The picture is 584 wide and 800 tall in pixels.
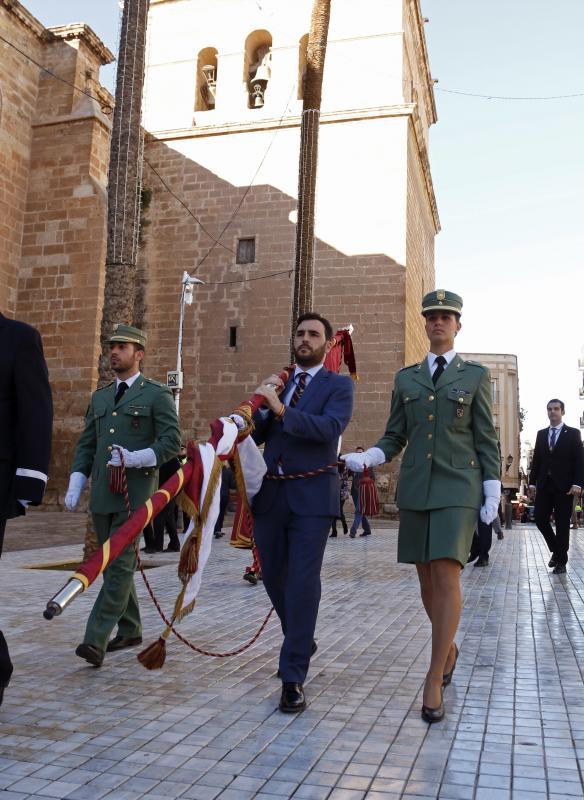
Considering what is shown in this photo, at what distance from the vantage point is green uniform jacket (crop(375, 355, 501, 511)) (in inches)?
156

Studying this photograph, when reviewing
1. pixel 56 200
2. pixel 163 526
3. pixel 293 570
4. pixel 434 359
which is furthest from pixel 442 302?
pixel 56 200

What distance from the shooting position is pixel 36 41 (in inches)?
793

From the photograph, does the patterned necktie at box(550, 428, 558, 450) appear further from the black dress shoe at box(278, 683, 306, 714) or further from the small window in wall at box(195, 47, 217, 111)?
the small window in wall at box(195, 47, 217, 111)

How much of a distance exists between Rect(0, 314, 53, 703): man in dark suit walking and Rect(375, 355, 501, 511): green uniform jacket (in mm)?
1815

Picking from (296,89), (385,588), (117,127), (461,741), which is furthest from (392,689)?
(296,89)

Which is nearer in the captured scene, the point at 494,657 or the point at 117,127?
the point at 494,657

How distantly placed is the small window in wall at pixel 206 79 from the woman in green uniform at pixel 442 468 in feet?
74.7

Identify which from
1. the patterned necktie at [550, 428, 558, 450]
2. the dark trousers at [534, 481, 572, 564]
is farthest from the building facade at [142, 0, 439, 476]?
the dark trousers at [534, 481, 572, 564]

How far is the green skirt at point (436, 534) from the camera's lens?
3830 mm

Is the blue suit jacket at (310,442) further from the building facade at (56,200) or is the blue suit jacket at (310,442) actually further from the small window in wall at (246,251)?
the small window in wall at (246,251)

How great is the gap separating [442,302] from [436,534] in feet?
4.12

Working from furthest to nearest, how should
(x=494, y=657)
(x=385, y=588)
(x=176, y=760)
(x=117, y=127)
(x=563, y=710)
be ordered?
(x=117, y=127) → (x=385, y=588) → (x=494, y=657) → (x=563, y=710) → (x=176, y=760)

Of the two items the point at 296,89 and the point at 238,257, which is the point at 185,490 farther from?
the point at 296,89

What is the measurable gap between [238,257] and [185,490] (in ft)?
65.8
